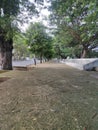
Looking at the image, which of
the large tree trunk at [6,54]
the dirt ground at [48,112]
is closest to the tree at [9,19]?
the large tree trunk at [6,54]

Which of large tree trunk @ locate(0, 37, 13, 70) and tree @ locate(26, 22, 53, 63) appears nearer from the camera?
large tree trunk @ locate(0, 37, 13, 70)

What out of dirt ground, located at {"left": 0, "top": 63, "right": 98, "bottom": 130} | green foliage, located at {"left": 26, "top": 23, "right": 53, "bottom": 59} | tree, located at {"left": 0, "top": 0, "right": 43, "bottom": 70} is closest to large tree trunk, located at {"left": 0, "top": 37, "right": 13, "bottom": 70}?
tree, located at {"left": 0, "top": 0, "right": 43, "bottom": 70}

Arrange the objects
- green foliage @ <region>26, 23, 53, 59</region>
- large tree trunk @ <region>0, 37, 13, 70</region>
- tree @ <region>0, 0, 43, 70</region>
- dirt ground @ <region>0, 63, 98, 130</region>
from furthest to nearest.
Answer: green foliage @ <region>26, 23, 53, 59</region>, large tree trunk @ <region>0, 37, 13, 70</region>, tree @ <region>0, 0, 43, 70</region>, dirt ground @ <region>0, 63, 98, 130</region>

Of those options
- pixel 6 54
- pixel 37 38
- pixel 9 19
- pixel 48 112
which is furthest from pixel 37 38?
pixel 48 112

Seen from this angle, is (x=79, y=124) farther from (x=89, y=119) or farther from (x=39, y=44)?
(x=39, y=44)

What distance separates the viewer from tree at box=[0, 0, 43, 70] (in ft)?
24.7

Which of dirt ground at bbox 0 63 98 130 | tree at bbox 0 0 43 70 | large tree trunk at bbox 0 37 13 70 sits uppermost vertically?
tree at bbox 0 0 43 70

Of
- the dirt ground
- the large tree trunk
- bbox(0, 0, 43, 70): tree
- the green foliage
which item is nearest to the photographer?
the dirt ground

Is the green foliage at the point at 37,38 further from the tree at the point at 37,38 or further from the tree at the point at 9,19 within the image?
the tree at the point at 9,19

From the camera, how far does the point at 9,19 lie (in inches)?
287

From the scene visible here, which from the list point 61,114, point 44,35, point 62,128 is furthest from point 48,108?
point 44,35

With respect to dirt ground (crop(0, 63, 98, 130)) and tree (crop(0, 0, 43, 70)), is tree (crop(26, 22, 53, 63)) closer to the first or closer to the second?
tree (crop(0, 0, 43, 70))

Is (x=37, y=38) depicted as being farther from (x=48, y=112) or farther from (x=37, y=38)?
(x=48, y=112)

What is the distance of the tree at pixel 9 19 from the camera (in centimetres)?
753
